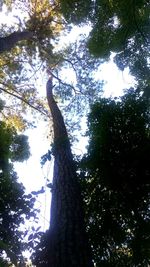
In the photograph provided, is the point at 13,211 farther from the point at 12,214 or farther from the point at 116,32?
the point at 116,32

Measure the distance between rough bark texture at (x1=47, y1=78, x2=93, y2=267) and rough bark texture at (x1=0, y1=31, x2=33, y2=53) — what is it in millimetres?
4181

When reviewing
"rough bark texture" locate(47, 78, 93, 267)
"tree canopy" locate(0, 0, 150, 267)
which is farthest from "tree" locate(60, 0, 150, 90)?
"rough bark texture" locate(47, 78, 93, 267)

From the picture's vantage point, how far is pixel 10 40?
1233 cm

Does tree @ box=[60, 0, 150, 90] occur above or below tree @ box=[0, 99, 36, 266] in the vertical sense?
above

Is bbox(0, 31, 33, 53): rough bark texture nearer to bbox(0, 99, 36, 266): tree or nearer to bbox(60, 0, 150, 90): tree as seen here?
bbox(60, 0, 150, 90): tree

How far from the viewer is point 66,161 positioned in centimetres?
A: 886

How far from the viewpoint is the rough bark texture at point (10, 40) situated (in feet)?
38.5

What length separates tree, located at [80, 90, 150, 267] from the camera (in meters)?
8.27

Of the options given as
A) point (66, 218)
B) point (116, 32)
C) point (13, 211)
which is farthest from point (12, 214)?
point (116, 32)

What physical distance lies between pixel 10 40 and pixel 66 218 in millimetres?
7684

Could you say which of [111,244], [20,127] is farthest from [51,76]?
[111,244]

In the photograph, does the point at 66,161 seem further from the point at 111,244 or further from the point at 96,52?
the point at 96,52

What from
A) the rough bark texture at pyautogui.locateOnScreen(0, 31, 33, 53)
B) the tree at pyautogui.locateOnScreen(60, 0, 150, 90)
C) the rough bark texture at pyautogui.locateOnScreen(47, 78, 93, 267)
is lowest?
the rough bark texture at pyautogui.locateOnScreen(47, 78, 93, 267)

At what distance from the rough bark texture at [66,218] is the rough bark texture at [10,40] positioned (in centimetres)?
418
